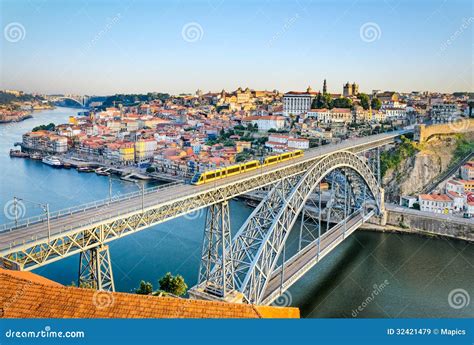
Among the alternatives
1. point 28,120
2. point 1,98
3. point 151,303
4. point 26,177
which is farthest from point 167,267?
point 28,120

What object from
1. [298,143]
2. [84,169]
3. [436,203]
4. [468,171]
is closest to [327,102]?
[298,143]

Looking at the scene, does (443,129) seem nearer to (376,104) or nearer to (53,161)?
(376,104)

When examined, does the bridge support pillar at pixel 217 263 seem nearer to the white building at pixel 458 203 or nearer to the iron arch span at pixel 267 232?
the iron arch span at pixel 267 232

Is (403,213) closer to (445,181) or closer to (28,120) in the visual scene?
(445,181)

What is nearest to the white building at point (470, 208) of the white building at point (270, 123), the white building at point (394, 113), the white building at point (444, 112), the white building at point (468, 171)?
the white building at point (468, 171)

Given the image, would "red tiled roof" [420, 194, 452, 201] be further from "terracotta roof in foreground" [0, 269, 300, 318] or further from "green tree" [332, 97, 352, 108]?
"terracotta roof in foreground" [0, 269, 300, 318]

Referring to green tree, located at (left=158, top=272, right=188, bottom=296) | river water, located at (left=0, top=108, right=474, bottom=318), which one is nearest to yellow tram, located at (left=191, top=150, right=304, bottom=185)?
green tree, located at (left=158, top=272, right=188, bottom=296)
